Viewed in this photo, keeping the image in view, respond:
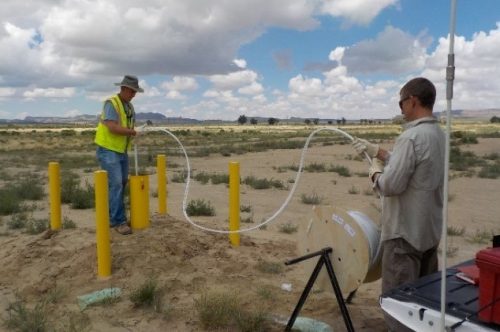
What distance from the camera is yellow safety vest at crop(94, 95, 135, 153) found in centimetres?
630

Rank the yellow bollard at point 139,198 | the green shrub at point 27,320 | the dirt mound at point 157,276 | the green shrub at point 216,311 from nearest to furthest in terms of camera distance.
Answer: the green shrub at point 27,320 < the green shrub at point 216,311 < the dirt mound at point 157,276 < the yellow bollard at point 139,198

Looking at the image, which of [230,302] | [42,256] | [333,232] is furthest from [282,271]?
[42,256]

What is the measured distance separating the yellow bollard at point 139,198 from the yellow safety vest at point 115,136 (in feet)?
1.46

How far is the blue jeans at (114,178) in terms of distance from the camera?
20.8 ft

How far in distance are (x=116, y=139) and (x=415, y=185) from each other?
413 centimetres

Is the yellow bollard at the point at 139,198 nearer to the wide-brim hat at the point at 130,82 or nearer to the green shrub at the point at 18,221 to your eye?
the wide-brim hat at the point at 130,82

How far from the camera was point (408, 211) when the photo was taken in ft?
11.6

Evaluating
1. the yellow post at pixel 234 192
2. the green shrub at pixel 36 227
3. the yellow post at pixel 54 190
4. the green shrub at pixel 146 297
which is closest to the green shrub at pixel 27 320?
the green shrub at pixel 146 297

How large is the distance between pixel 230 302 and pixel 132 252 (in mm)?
1932

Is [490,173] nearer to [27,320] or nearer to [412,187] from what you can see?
[412,187]

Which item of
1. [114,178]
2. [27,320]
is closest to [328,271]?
[27,320]

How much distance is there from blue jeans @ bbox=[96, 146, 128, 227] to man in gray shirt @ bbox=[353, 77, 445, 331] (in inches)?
149

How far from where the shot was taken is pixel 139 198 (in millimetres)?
6418

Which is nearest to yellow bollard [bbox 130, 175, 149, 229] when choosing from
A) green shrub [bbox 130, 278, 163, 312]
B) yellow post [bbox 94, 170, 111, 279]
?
yellow post [bbox 94, 170, 111, 279]
